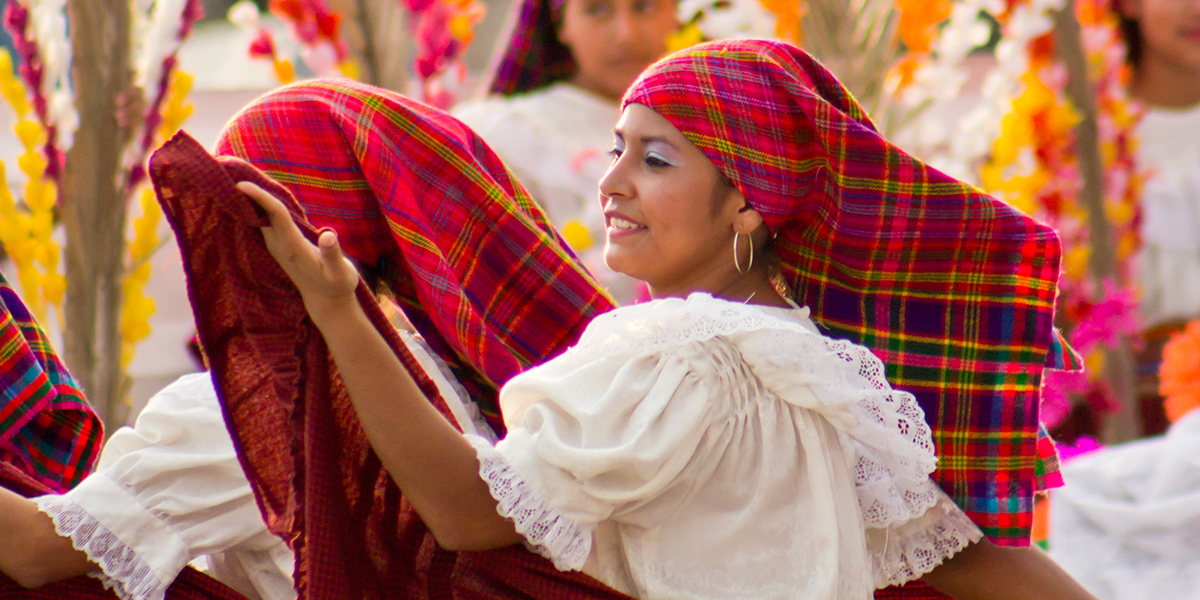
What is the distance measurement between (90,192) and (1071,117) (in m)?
2.41

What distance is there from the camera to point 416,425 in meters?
1.25

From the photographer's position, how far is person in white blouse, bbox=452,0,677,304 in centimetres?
340

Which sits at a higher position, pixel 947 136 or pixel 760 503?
pixel 760 503

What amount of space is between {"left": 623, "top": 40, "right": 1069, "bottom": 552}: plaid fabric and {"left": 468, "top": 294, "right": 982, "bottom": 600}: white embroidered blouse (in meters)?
0.14

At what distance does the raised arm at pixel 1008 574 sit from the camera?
1565 mm

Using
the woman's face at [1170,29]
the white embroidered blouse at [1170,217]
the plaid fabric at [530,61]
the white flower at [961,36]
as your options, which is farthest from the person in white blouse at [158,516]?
the woman's face at [1170,29]

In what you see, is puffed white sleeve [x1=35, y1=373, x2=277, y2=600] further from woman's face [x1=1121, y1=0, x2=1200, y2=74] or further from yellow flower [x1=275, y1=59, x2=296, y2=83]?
woman's face [x1=1121, y1=0, x2=1200, y2=74]

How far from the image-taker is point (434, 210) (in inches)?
64.9

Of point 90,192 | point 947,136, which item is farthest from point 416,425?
point 947,136

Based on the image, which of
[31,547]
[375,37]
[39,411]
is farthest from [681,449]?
[375,37]

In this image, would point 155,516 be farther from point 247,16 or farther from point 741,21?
point 741,21

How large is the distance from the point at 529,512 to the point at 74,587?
611mm

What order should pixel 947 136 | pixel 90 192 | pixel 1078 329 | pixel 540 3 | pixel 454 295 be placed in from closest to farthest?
1. pixel 454 295
2. pixel 90 192
3. pixel 1078 329
4. pixel 540 3
5. pixel 947 136

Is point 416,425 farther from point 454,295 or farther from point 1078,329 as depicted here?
point 1078,329
